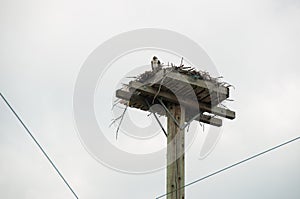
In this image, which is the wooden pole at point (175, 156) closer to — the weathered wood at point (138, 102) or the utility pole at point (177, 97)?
the utility pole at point (177, 97)

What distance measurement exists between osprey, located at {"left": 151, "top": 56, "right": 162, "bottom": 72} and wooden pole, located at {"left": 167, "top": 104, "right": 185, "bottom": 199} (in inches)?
20.2

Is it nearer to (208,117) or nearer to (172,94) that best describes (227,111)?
(208,117)

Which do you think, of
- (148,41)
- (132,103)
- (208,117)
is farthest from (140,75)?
(148,41)

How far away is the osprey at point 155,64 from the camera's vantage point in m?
6.47

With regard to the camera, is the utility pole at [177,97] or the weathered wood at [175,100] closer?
the utility pole at [177,97]

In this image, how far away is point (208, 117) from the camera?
261 inches

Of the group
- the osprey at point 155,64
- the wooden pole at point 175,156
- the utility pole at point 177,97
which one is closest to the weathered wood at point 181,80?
the utility pole at point 177,97

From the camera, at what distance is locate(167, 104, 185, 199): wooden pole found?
19.1 ft

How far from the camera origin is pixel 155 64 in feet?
21.6

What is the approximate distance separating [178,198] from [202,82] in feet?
4.24

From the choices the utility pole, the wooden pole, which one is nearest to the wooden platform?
the utility pole

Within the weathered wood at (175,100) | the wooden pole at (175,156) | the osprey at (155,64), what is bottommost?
the wooden pole at (175,156)

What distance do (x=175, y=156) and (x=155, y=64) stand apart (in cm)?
116

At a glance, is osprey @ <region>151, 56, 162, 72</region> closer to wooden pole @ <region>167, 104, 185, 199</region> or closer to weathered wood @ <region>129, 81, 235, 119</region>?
weathered wood @ <region>129, 81, 235, 119</region>
